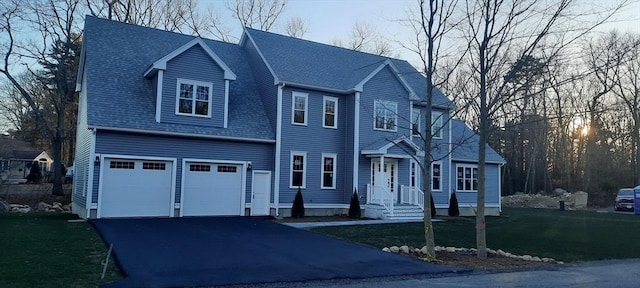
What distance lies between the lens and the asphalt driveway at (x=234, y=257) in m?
8.80

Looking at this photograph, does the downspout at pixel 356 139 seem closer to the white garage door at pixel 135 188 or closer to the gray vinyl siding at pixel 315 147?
the gray vinyl siding at pixel 315 147

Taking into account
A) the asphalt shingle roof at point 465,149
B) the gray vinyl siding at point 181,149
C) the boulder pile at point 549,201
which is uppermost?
the asphalt shingle roof at point 465,149

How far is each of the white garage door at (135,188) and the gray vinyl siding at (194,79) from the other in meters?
1.85

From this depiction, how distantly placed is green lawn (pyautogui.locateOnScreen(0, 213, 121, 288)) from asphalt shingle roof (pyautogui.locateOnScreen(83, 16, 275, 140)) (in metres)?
4.18

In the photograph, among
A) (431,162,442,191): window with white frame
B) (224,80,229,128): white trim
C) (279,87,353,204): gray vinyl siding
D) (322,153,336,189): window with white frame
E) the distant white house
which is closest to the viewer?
(224,80,229,128): white trim

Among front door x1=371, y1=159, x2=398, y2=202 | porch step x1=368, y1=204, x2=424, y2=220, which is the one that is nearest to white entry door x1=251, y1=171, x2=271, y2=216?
porch step x1=368, y1=204, x2=424, y2=220

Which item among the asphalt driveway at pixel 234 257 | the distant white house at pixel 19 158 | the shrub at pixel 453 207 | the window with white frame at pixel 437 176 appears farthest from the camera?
the distant white house at pixel 19 158

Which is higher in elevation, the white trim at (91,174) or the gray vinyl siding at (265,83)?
the gray vinyl siding at (265,83)

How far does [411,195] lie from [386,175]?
1.49 metres

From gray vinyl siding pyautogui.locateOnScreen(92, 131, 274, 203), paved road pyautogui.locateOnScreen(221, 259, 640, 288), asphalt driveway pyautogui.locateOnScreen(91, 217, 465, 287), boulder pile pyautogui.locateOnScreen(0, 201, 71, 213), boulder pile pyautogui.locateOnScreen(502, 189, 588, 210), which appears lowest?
paved road pyautogui.locateOnScreen(221, 259, 640, 288)

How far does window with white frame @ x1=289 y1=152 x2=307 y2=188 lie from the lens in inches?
837

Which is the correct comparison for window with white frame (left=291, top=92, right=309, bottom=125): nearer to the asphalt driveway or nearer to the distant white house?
the asphalt driveway

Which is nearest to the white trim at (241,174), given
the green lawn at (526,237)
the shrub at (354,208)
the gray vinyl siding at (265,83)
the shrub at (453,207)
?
the gray vinyl siding at (265,83)

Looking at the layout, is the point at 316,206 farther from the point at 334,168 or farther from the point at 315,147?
the point at 315,147
